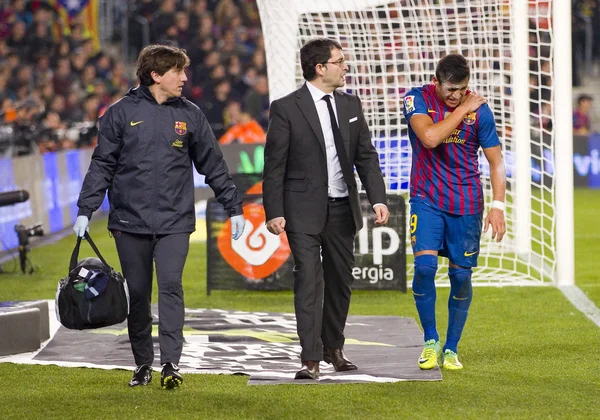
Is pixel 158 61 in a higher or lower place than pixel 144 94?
higher

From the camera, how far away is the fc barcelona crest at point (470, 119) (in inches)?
273

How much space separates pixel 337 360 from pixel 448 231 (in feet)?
3.19

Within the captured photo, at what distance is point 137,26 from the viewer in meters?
26.6

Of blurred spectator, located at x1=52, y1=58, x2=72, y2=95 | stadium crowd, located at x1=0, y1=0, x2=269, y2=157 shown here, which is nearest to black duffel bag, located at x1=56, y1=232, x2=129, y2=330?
stadium crowd, located at x1=0, y1=0, x2=269, y2=157

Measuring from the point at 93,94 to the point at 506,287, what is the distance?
45.0ft

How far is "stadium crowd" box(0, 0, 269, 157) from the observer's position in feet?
71.6

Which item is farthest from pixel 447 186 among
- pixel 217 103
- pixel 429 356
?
pixel 217 103

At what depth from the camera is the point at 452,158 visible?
7023 mm

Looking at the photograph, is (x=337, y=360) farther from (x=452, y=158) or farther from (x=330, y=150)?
(x=452, y=158)

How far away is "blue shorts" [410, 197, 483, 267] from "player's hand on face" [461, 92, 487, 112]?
59 centimetres

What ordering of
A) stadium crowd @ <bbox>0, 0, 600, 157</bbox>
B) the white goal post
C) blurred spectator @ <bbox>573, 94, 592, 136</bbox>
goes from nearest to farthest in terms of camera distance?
the white goal post, stadium crowd @ <bbox>0, 0, 600, 157</bbox>, blurred spectator @ <bbox>573, 94, 592, 136</bbox>

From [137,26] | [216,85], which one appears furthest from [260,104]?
[137,26]

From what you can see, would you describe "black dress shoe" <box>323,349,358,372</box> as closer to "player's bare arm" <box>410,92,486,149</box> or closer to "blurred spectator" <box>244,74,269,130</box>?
"player's bare arm" <box>410,92,486,149</box>

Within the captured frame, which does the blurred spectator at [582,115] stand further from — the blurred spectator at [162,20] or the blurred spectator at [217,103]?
the blurred spectator at [162,20]
